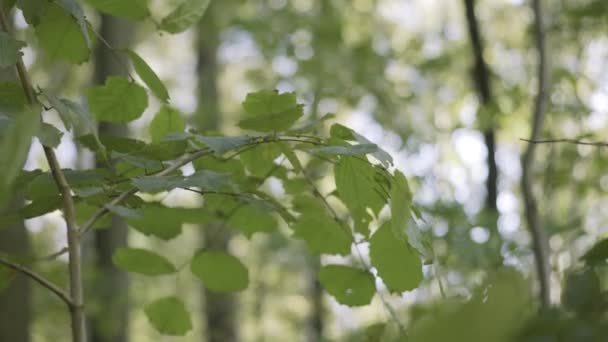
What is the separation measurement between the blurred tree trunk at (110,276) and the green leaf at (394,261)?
3.34 m

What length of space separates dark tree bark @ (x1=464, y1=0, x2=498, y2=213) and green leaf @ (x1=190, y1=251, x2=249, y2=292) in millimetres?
1074

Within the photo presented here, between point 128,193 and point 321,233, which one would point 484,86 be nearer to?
point 321,233

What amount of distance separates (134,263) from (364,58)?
8.77ft

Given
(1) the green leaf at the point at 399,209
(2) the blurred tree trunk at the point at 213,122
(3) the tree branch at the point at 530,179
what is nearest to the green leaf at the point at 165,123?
(1) the green leaf at the point at 399,209

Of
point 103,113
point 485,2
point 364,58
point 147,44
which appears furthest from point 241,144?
point 147,44

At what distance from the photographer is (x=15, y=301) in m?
2.69

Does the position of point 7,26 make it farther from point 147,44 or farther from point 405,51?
point 147,44

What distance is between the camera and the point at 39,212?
656 mm

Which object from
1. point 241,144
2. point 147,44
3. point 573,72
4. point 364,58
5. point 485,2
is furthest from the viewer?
point 147,44

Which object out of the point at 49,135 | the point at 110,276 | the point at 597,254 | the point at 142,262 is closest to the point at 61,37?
the point at 49,135

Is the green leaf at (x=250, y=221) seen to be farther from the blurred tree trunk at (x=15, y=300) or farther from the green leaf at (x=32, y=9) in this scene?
the blurred tree trunk at (x=15, y=300)

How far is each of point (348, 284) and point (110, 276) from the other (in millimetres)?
3479

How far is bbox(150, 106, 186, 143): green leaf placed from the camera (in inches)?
32.6

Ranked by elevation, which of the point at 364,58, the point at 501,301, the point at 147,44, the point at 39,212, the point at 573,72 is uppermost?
the point at 147,44
